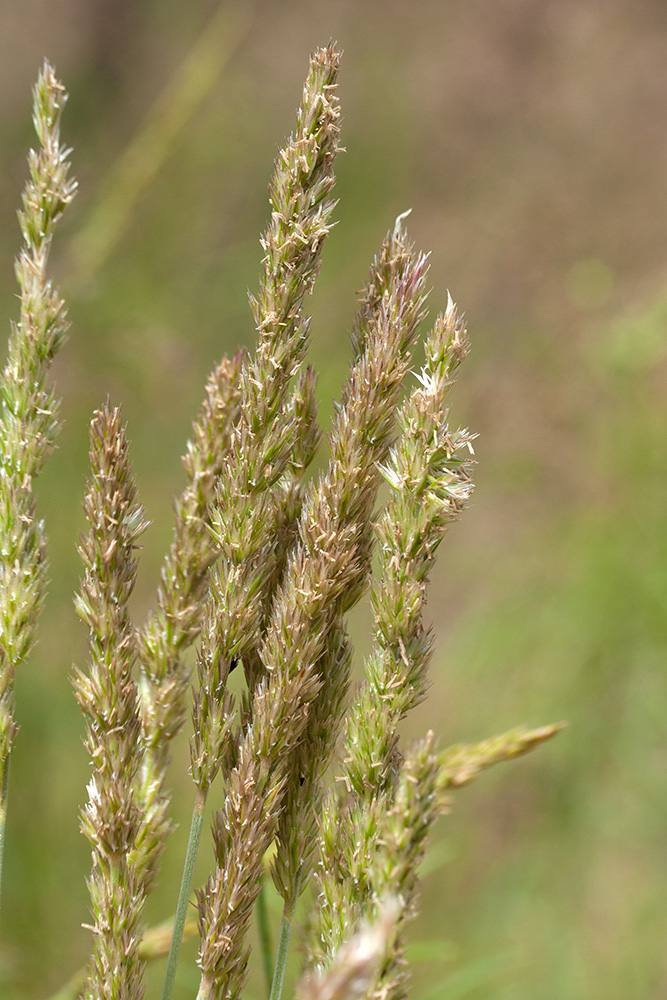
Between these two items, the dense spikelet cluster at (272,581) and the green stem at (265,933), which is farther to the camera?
the green stem at (265,933)

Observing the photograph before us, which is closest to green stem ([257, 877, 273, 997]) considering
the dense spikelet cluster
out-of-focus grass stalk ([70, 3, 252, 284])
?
the dense spikelet cluster

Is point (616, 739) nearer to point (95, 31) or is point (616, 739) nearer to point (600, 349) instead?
point (600, 349)

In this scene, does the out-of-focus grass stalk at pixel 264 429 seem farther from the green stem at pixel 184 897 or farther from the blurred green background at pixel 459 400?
the blurred green background at pixel 459 400

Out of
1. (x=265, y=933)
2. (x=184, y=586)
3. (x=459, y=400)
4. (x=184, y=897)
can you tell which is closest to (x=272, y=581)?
(x=184, y=586)

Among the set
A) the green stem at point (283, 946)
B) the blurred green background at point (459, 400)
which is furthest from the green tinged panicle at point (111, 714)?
the blurred green background at point (459, 400)

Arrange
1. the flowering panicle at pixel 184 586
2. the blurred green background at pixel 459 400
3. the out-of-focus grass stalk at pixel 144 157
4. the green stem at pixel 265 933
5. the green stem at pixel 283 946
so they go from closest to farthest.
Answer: the green stem at pixel 283 946 → the flowering panicle at pixel 184 586 → the green stem at pixel 265 933 → the out-of-focus grass stalk at pixel 144 157 → the blurred green background at pixel 459 400

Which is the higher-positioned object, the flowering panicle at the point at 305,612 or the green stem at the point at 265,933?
the flowering panicle at the point at 305,612

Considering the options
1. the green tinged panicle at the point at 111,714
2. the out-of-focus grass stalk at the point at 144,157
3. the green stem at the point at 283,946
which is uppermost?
the out-of-focus grass stalk at the point at 144,157

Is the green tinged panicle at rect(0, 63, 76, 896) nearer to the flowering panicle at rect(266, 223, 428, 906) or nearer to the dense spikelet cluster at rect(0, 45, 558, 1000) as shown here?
the dense spikelet cluster at rect(0, 45, 558, 1000)
